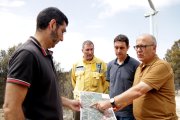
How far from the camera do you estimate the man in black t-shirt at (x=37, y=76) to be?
2637 millimetres

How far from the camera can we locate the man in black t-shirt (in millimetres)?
2637

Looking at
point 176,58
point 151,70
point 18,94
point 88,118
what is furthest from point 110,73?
point 176,58

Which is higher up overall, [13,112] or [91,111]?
[13,112]

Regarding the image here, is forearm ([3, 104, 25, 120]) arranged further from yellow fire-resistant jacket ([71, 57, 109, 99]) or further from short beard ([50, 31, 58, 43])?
yellow fire-resistant jacket ([71, 57, 109, 99])

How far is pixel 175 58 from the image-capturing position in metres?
47.6

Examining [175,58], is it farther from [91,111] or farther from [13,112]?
[13,112]

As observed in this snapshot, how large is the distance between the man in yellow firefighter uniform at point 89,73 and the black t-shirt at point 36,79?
3100mm

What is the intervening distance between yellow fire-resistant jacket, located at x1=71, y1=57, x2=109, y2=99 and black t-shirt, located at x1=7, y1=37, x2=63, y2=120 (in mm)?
3088

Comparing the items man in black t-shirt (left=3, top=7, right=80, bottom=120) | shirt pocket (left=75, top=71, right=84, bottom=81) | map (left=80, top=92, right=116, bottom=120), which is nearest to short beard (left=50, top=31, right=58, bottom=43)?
man in black t-shirt (left=3, top=7, right=80, bottom=120)

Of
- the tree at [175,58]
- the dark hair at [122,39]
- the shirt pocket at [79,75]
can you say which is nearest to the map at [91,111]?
the dark hair at [122,39]

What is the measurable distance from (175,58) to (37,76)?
46.6 metres

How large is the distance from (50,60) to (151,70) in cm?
155

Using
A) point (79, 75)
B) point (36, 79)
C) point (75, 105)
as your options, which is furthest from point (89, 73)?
point (36, 79)

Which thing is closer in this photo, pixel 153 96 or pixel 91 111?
pixel 91 111
